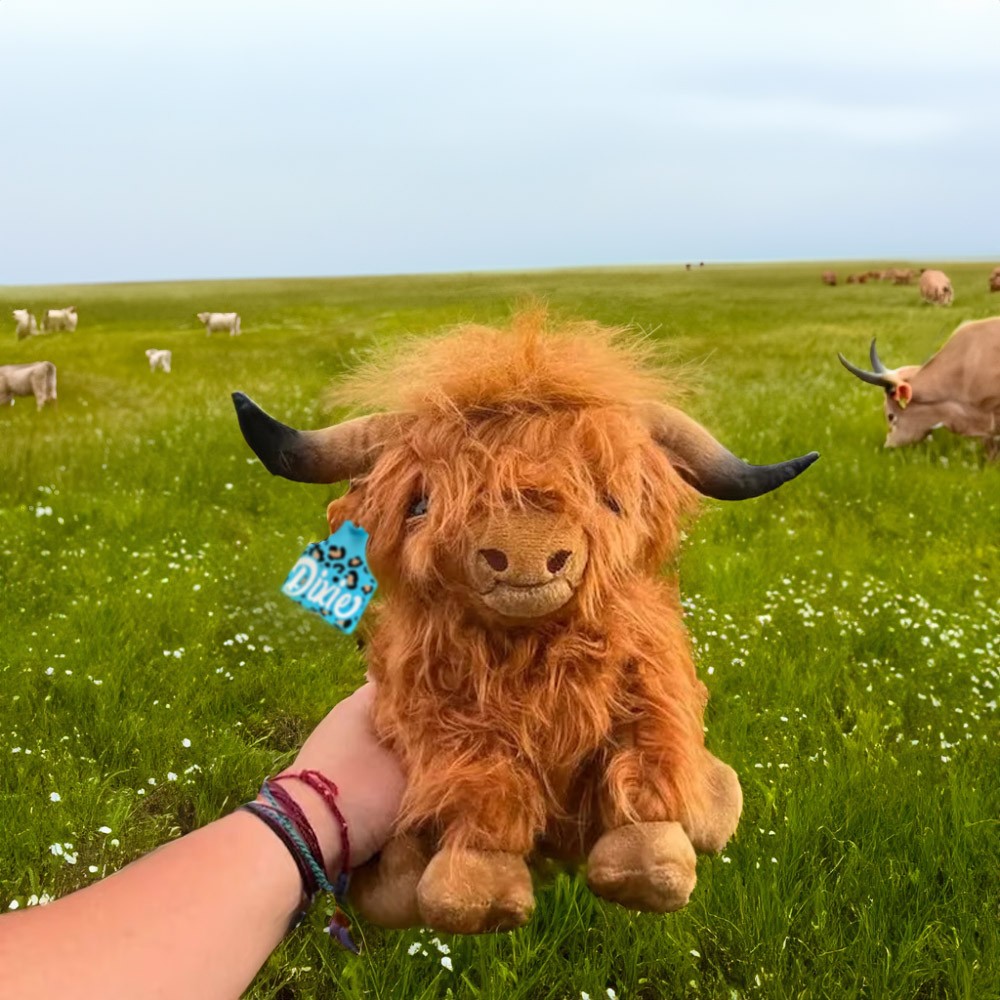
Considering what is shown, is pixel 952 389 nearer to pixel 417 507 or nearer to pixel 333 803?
pixel 417 507

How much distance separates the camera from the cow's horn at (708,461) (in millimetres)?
1567

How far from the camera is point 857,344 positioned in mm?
8531

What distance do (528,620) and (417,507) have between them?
270mm

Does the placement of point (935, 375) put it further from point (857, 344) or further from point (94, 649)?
point (94, 649)

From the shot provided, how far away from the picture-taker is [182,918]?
4.09 ft

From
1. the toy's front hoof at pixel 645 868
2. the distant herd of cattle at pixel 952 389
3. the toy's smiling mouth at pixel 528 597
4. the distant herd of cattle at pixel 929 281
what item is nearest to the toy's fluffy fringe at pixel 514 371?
the toy's smiling mouth at pixel 528 597

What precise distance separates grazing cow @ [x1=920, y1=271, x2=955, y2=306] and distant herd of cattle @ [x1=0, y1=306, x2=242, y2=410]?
712cm

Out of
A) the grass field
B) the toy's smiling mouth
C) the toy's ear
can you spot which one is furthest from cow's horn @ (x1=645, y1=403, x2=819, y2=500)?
the toy's ear

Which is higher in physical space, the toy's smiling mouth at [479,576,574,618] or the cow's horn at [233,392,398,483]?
the cow's horn at [233,392,398,483]

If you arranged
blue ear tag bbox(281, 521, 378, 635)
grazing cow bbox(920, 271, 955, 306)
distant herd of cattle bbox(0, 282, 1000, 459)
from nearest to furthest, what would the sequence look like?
blue ear tag bbox(281, 521, 378, 635)
distant herd of cattle bbox(0, 282, 1000, 459)
grazing cow bbox(920, 271, 955, 306)

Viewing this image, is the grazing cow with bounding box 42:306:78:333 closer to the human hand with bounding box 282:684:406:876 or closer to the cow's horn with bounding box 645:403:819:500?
the human hand with bounding box 282:684:406:876

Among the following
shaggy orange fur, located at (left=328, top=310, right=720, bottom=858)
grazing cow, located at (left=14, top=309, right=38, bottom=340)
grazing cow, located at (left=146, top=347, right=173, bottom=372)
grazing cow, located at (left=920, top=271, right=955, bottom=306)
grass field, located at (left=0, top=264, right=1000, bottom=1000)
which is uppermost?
grazing cow, located at (left=920, top=271, right=955, bottom=306)

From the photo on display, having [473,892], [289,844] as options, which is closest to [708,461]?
[473,892]

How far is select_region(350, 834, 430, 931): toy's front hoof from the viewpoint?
1.47 meters
